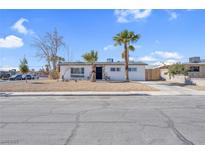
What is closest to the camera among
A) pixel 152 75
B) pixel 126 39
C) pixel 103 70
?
pixel 126 39

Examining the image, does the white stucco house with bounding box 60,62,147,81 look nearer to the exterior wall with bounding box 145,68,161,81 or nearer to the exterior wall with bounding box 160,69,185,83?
the exterior wall with bounding box 145,68,161,81

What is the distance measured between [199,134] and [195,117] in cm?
301

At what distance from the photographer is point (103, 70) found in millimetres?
45719

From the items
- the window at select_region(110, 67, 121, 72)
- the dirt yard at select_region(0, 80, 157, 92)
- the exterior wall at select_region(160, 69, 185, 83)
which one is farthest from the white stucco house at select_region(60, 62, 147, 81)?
the dirt yard at select_region(0, 80, 157, 92)

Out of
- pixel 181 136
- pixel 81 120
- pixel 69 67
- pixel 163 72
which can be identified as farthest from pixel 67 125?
pixel 163 72

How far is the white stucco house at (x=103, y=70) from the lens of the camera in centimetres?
4566

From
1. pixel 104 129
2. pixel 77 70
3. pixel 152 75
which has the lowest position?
pixel 104 129

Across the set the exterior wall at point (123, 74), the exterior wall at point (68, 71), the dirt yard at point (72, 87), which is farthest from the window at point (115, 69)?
the dirt yard at point (72, 87)

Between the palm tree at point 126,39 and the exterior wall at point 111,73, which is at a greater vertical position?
the palm tree at point 126,39

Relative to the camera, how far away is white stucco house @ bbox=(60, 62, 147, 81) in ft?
150

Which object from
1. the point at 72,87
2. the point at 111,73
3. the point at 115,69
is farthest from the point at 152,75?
the point at 72,87

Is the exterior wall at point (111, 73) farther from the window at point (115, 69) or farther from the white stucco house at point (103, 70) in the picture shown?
the window at point (115, 69)

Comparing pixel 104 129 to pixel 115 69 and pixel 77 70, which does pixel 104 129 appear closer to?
pixel 115 69
